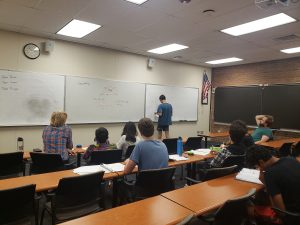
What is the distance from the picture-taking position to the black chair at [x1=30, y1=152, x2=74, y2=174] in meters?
2.99

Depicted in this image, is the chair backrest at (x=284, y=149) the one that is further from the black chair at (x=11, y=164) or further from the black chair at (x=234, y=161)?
the black chair at (x=11, y=164)

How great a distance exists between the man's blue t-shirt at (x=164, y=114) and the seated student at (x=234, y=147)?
3.96 m

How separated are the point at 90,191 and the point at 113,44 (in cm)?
431

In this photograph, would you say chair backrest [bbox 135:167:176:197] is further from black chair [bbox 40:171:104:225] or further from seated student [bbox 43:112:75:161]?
seated student [bbox 43:112:75:161]

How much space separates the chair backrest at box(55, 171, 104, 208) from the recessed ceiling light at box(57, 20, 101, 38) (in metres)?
3.17

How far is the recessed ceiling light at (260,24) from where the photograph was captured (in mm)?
3879

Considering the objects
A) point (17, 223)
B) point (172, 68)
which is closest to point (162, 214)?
point (17, 223)

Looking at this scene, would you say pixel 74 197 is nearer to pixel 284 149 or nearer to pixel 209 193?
pixel 209 193

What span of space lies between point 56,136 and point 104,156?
0.74 meters

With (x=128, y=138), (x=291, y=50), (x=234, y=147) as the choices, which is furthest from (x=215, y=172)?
(x=291, y=50)

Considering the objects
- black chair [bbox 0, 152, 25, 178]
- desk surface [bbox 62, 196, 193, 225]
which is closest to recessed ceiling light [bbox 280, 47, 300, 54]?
desk surface [bbox 62, 196, 193, 225]

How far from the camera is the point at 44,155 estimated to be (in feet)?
9.80

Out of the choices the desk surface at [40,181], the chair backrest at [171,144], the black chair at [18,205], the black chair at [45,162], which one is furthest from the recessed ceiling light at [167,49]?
the black chair at [18,205]

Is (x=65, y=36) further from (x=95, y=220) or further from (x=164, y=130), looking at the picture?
(x=95, y=220)
